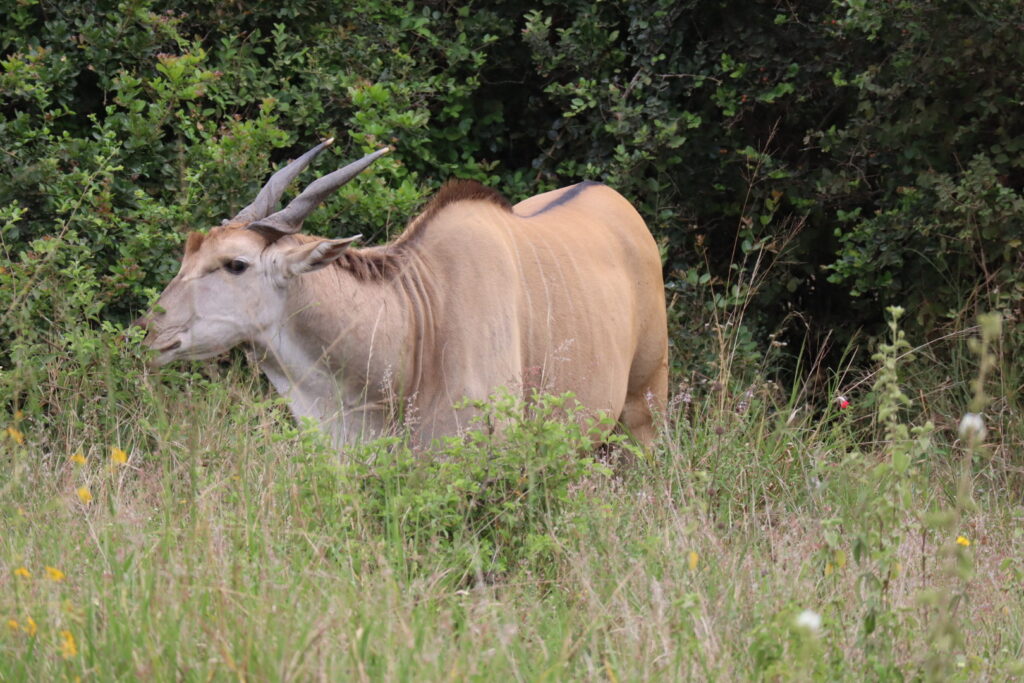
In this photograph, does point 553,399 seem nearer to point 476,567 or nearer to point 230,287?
point 476,567

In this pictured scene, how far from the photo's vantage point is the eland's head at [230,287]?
431 centimetres

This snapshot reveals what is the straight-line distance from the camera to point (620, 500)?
393 centimetres

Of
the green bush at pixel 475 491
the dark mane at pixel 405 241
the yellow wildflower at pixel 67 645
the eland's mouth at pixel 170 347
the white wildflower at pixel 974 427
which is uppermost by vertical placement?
the white wildflower at pixel 974 427

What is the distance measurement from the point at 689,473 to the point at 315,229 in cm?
252

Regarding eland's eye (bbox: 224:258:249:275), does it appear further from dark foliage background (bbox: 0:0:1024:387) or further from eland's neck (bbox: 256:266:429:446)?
dark foliage background (bbox: 0:0:1024:387)

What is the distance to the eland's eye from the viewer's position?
14.2 feet

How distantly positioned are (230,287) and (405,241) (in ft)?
2.42

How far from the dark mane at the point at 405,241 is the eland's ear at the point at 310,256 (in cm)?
22

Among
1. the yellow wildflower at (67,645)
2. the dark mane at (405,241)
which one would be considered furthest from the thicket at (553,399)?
the dark mane at (405,241)

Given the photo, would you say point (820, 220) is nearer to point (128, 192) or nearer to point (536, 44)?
point (536, 44)

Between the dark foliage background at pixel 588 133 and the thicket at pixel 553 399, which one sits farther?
the dark foliage background at pixel 588 133

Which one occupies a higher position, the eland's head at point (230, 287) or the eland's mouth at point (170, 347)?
the eland's head at point (230, 287)

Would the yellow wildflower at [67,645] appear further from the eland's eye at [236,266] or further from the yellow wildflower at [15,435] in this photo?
the eland's eye at [236,266]

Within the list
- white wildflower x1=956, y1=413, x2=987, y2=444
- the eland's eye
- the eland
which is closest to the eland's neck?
the eland
